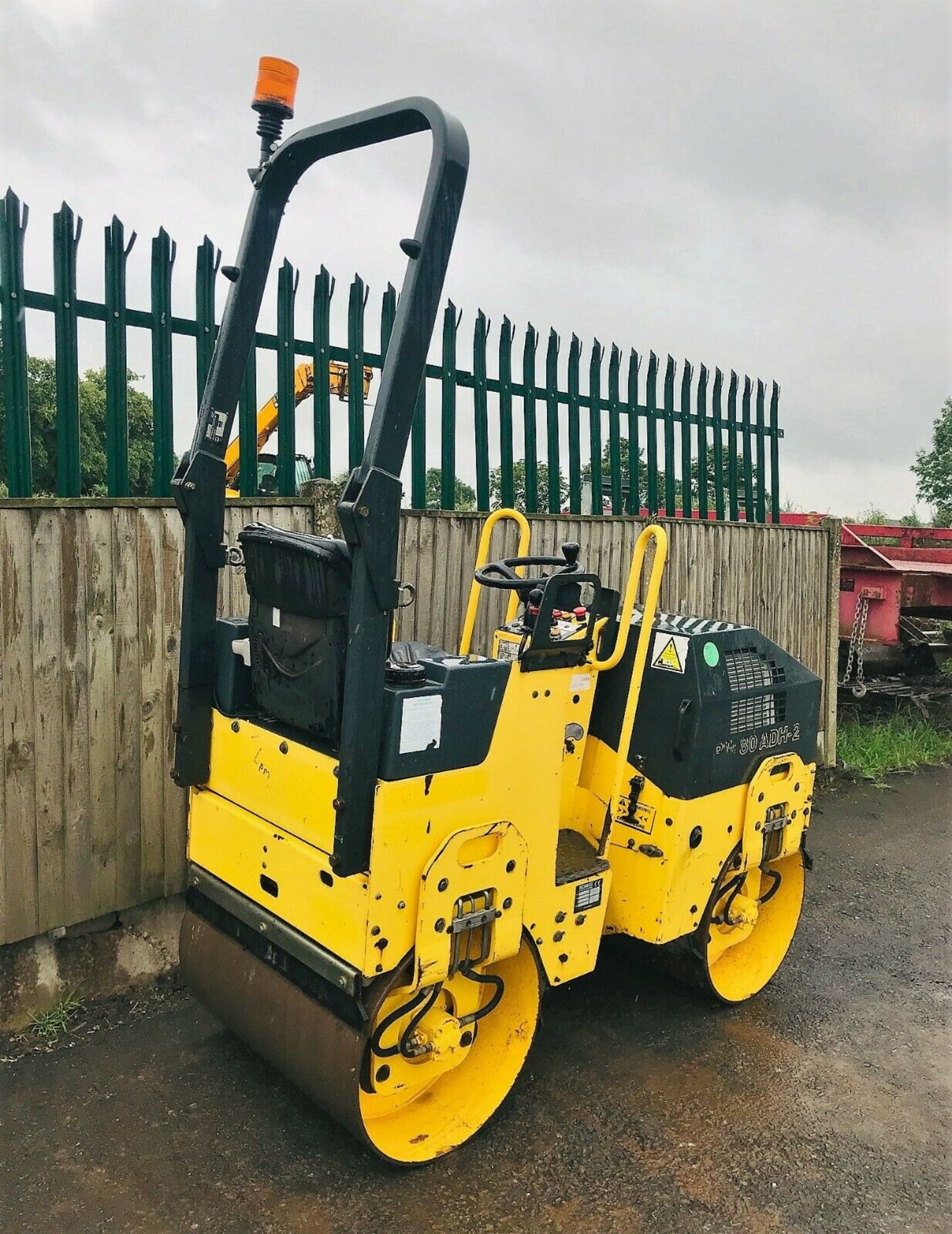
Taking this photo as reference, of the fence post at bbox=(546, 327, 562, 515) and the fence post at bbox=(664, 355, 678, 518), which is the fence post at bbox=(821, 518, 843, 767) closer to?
the fence post at bbox=(664, 355, 678, 518)

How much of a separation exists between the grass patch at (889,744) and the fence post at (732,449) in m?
2.33

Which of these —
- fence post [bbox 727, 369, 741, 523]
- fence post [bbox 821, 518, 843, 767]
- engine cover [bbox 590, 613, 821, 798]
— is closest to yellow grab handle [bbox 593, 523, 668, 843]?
engine cover [bbox 590, 613, 821, 798]

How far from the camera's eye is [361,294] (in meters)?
4.47

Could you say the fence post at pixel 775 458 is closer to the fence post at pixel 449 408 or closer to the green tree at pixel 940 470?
the fence post at pixel 449 408

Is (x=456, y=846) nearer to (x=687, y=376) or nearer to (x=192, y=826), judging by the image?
(x=192, y=826)

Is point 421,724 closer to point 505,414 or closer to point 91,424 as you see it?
point 505,414

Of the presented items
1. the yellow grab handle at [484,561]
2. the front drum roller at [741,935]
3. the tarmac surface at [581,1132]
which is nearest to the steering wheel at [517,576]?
the yellow grab handle at [484,561]

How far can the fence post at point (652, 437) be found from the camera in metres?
6.13

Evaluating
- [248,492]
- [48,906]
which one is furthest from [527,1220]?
[248,492]

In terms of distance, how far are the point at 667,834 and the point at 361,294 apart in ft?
9.51

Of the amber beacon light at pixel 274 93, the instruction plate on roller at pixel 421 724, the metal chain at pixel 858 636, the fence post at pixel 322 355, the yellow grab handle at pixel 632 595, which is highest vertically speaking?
the amber beacon light at pixel 274 93

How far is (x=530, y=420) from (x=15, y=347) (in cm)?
281

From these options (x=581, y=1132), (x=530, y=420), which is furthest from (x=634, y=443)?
(x=581, y=1132)

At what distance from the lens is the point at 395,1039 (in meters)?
2.70
